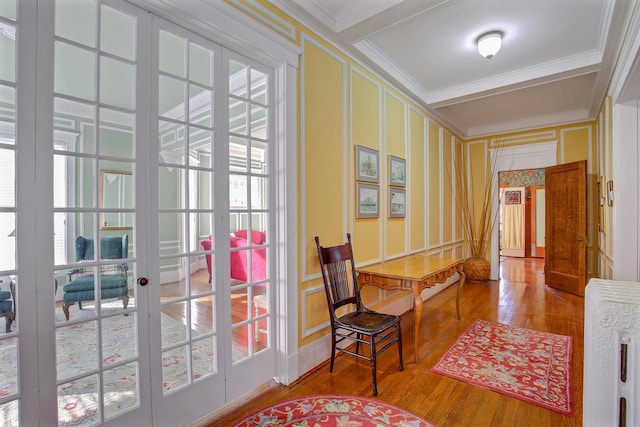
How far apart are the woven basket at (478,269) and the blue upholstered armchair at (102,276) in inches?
219

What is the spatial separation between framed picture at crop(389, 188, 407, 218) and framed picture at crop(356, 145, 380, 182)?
0.40 meters

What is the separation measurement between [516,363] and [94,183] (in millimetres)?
3330

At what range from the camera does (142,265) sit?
1.70 metres

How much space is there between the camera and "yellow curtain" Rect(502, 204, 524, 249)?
9.58m

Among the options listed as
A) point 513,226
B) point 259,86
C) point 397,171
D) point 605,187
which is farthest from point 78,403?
point 513,226

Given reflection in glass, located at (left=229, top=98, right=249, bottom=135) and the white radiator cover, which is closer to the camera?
the white radiator cover

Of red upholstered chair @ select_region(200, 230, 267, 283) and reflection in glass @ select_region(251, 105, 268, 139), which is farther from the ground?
reflection in glass @ select_region(251, 105, 268, 139)

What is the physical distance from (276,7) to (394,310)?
3.29 m

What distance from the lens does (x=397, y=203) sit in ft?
12.7

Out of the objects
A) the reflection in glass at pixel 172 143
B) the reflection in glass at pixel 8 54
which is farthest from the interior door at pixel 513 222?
the reflection in glass at pixel 8 54

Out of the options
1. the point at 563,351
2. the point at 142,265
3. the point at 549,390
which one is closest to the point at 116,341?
the point at 142,265

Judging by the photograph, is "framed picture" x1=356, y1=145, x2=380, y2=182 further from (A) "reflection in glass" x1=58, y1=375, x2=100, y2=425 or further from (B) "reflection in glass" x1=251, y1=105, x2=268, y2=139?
(A) "reflection in glass" x1=58, y1=375, x2=100, y2=425

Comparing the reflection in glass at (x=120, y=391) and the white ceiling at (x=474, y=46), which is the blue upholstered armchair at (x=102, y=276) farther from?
the white ceiling at (x=474, y=46)

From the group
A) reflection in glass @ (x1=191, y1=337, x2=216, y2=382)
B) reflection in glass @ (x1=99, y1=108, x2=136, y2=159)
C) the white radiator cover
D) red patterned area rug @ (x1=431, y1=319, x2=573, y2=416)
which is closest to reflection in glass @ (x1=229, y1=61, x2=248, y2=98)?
reflection in glass @ (x1=99, y1=108, x2=136, y2=159)
